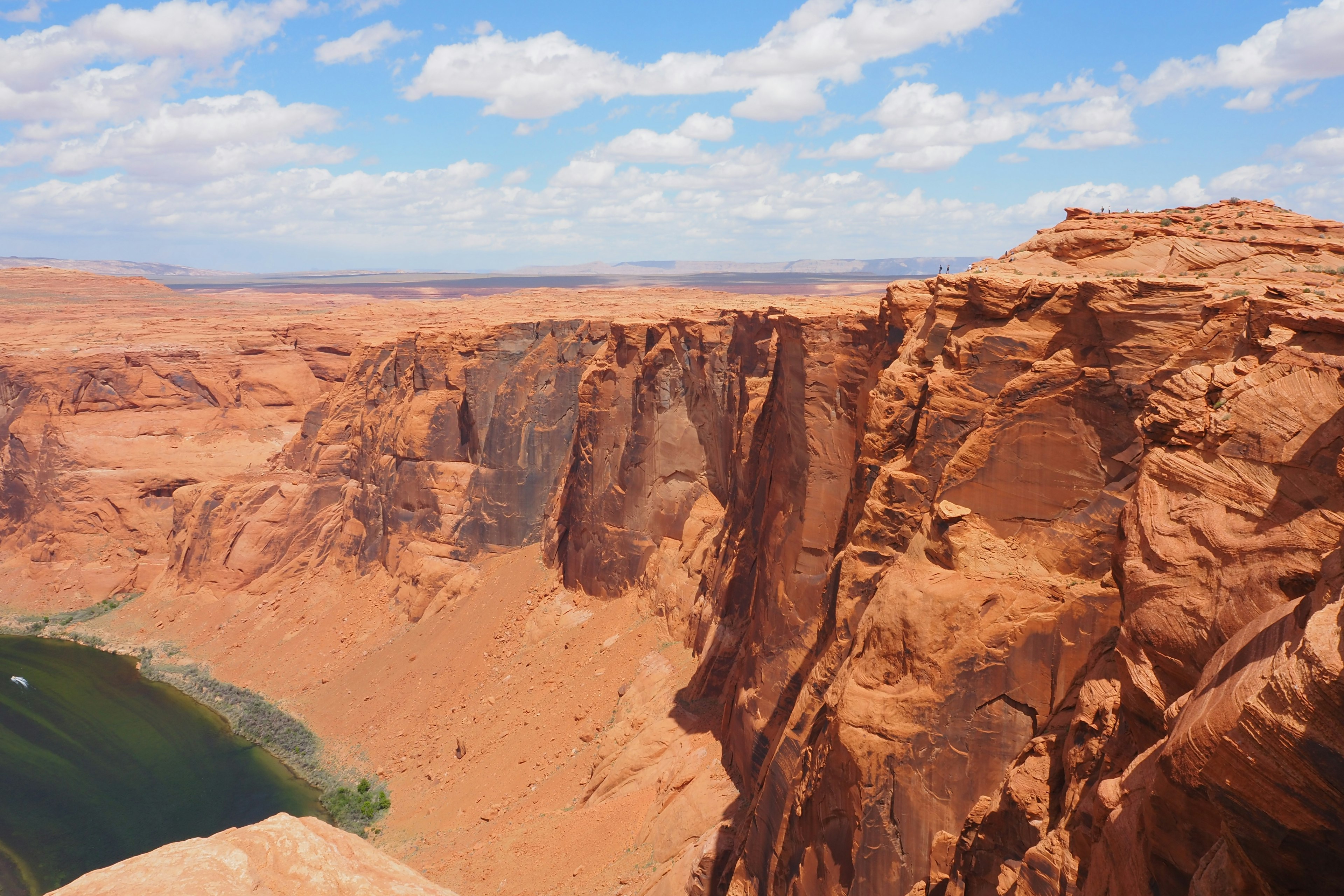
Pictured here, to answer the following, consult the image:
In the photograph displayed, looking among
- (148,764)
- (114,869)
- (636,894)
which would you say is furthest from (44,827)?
(114,869)

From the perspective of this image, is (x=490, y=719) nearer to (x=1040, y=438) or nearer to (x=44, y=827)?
(x=44, y=827)

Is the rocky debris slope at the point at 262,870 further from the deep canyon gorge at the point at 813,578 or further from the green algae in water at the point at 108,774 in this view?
the green algae in water at the point at 108,774

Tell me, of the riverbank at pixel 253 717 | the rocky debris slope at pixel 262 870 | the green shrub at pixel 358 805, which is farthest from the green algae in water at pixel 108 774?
the rocky debris slope at pixel 262 870

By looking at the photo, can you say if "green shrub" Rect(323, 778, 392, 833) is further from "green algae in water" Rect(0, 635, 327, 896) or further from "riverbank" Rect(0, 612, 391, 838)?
"green algae in water" Rect(0, 635, 327, 896)

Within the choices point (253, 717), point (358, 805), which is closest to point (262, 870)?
point (358, 805)

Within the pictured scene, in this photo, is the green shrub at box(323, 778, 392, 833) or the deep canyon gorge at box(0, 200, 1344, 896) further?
the green shrub at box(323, 778, 392, 833)

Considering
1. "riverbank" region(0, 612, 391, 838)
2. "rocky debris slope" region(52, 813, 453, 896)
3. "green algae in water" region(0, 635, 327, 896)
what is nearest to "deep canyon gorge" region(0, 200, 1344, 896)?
"rocky debris slope" region(52, 813, 453, 896)
